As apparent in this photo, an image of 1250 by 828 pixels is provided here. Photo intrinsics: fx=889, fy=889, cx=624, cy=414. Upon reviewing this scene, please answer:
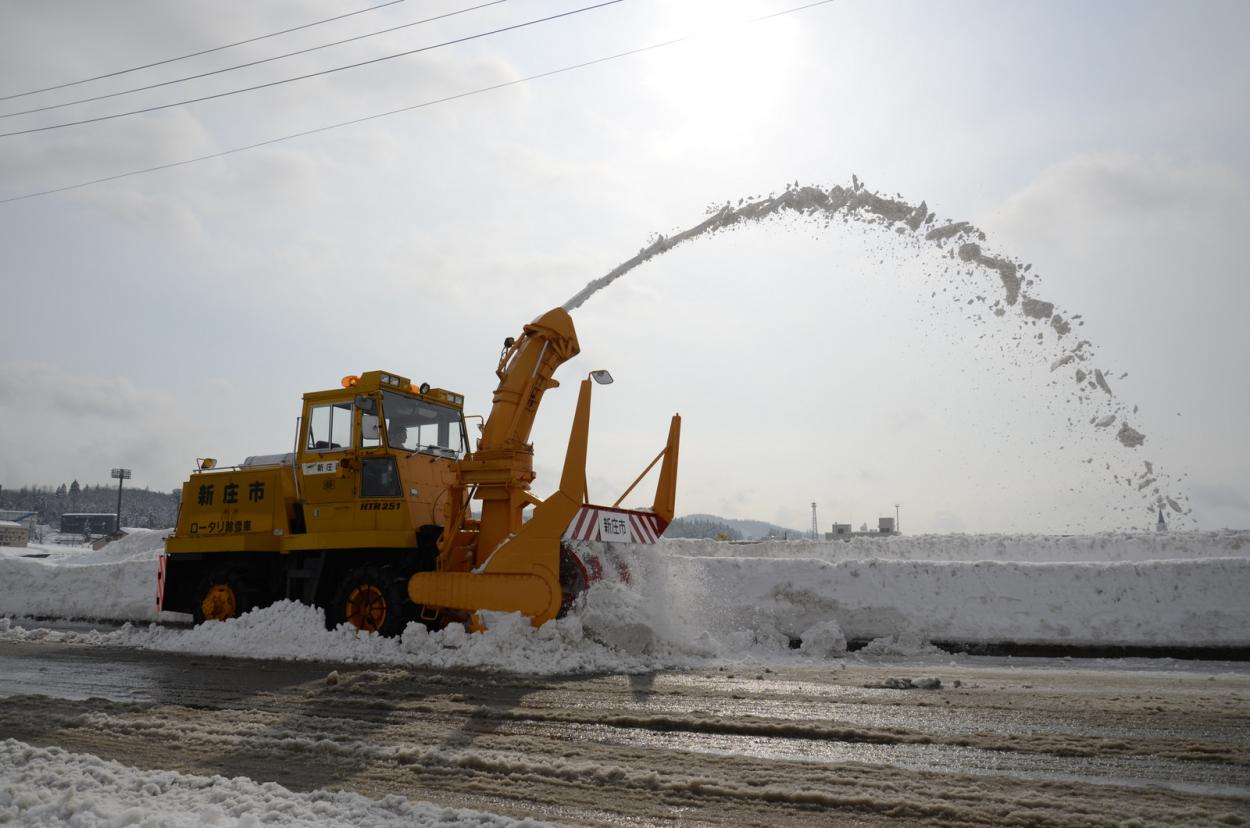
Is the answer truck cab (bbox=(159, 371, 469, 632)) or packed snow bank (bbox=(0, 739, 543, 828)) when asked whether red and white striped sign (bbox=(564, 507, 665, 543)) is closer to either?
truck cab (bbox=(159, 371, 469, 632))

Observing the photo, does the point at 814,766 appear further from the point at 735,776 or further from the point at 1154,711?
the point at 1154,711

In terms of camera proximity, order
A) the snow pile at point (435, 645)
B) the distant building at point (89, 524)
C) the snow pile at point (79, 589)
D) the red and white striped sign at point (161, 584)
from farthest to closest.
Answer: the distant building at point (89, 524)
the snow pile at point (79, 589)
the red and white striped sign at point (161, 584)
the snow pile at point (435, 645)

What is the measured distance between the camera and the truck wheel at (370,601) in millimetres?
10438

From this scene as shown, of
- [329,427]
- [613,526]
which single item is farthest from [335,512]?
[613,526]

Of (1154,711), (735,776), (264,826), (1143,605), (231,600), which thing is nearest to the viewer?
(264,826)

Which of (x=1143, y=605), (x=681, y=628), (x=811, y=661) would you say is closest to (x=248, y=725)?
(x=681, y=628)

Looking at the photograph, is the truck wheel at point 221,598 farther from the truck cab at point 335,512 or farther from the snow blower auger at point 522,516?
the snow blower auger at point 522,516

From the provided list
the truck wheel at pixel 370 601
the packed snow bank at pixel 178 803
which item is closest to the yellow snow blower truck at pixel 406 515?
the truck wheel at pixel 370 601

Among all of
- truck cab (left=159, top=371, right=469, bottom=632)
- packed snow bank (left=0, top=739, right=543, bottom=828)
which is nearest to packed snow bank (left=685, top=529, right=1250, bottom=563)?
truck cab (left=159, top=371, right=469, bottom=632)

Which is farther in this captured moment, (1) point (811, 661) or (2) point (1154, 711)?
(1) point (811, 661)

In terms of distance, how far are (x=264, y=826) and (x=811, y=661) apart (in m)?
7.10

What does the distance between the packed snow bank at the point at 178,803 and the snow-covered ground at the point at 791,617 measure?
4.33 meters

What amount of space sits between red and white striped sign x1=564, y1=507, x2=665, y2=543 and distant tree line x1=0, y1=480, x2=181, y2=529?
12340 centimetres

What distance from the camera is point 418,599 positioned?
9.97 meters
